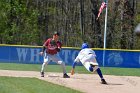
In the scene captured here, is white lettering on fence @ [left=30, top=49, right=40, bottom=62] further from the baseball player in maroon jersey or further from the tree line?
the tree line

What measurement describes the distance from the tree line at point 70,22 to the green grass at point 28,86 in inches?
1319

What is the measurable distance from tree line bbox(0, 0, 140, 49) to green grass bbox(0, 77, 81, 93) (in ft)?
110

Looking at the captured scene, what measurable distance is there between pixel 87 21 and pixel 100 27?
11.1 ft

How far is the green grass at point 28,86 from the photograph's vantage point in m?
11.8

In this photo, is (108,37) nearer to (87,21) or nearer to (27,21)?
(87,21)

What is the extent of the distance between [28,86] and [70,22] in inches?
1766

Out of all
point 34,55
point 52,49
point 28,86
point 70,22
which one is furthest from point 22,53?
point 70,22

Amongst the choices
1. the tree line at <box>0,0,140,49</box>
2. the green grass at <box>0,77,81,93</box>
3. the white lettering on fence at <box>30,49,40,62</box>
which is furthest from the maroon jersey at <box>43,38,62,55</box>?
the tree line at <box>0,0,140,49</box>

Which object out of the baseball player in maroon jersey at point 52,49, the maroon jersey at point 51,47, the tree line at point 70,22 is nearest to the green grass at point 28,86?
the baseball player in maroon jersey at point 52,49

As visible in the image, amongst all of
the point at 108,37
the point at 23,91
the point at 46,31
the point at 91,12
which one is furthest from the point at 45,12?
the point at 23,91

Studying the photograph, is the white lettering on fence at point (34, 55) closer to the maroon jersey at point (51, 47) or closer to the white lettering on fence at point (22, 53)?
the white lettering on fence at point (22, 53)

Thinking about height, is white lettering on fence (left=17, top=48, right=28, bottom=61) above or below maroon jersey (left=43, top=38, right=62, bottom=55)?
below

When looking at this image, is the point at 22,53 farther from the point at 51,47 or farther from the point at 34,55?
the point at 51,47

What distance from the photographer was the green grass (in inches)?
464
